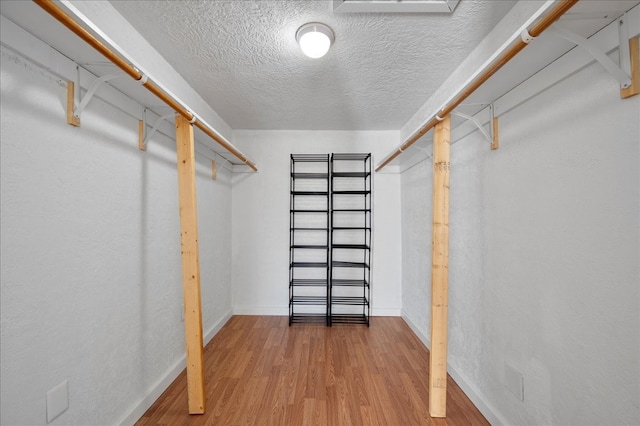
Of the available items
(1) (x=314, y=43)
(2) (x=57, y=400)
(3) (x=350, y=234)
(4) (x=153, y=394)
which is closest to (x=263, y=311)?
(3) (x=350, y=234)

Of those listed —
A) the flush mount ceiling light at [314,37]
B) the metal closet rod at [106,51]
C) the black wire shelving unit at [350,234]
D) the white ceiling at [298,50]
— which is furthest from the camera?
the black wire shelving unit at [350,234]

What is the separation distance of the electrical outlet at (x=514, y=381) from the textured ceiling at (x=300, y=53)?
1.84 meters

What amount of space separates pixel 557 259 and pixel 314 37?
5.26 feet

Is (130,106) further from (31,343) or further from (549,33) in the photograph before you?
(549,33)

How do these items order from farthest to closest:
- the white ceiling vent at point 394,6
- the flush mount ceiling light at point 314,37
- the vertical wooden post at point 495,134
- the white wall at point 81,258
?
the vertical wooden post at point 495,134 → the flush mount ceiling light at point 314,37 → the white ceiling vent at point 394,6 → the white wall at point 81,258

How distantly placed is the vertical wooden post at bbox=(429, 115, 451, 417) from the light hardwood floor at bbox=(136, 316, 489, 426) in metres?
0.19

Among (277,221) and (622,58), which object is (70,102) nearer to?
(622,58)

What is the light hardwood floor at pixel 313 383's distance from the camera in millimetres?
1679

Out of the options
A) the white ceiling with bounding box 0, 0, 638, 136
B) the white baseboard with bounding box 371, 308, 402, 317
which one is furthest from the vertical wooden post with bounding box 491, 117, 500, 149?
the white baseboard with bounding box 371, 308, 402, 317

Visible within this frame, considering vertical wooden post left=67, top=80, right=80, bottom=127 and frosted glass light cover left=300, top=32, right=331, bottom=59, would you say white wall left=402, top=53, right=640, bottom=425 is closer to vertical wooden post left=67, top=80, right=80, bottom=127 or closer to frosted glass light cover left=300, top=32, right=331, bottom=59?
frosted glass light cover left=300, top=32, right=331, bottom=59

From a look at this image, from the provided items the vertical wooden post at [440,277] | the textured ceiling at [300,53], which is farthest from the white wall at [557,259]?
the textured ceiling at [300,53]

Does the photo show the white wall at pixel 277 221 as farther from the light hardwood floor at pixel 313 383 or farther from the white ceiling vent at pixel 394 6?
the white ceiling vent at pixel 394 6

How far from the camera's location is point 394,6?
1.32 m

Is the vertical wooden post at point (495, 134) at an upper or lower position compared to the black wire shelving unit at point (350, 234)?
upper
